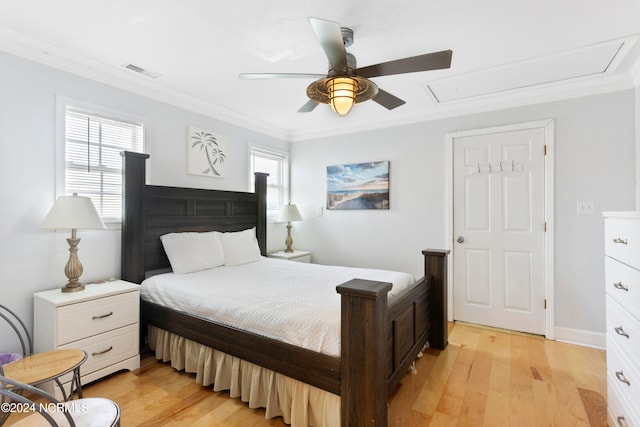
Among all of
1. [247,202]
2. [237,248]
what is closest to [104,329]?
[237,248]

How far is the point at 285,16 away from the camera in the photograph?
188 centimetres

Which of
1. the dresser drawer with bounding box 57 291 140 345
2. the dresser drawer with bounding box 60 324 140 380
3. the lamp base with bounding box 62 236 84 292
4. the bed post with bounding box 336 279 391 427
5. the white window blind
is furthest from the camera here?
the white window blind

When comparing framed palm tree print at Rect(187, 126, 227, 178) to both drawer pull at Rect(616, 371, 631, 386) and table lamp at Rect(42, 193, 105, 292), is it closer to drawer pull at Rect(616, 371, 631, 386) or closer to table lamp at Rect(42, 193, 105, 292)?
table lamp at Rect(42, 193, 105, 292)

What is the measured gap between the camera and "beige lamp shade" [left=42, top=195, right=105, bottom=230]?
6.86 feet

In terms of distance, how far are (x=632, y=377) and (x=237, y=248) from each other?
3.05m

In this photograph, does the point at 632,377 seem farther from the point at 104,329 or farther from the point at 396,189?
the point at 104,329

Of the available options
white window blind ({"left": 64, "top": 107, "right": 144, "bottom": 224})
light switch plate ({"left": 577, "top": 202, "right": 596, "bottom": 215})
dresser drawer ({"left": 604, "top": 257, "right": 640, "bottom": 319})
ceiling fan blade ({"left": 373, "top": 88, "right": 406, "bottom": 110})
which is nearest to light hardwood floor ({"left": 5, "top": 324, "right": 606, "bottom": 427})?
dresser drawer ({"left": 604, "top": 257, "right": 640, "bottom": 319})

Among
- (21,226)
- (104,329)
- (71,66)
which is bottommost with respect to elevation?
(104,329)

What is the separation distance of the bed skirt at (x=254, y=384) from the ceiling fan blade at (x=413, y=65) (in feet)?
6.14

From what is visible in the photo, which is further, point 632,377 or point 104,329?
point 104,329

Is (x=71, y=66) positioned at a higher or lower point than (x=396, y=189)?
higher

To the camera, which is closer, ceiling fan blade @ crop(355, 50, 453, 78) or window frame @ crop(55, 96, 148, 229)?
ceiling fan blade @ crop(355, 50, 453, 78)

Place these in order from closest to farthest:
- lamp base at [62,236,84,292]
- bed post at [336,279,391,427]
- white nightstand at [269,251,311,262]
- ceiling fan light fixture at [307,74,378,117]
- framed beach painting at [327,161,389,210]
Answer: bed post at [336,279,391,427] → ceiling fan light fixture at [307,74,378,117] → lamp base at [62,236,84,292] → framed beach painting at [327,161,389,210] → white nightstand at [269,251,311,262]

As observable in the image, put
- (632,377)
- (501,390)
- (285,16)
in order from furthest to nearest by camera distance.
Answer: (501,390)
(285,16)
(632,377)
